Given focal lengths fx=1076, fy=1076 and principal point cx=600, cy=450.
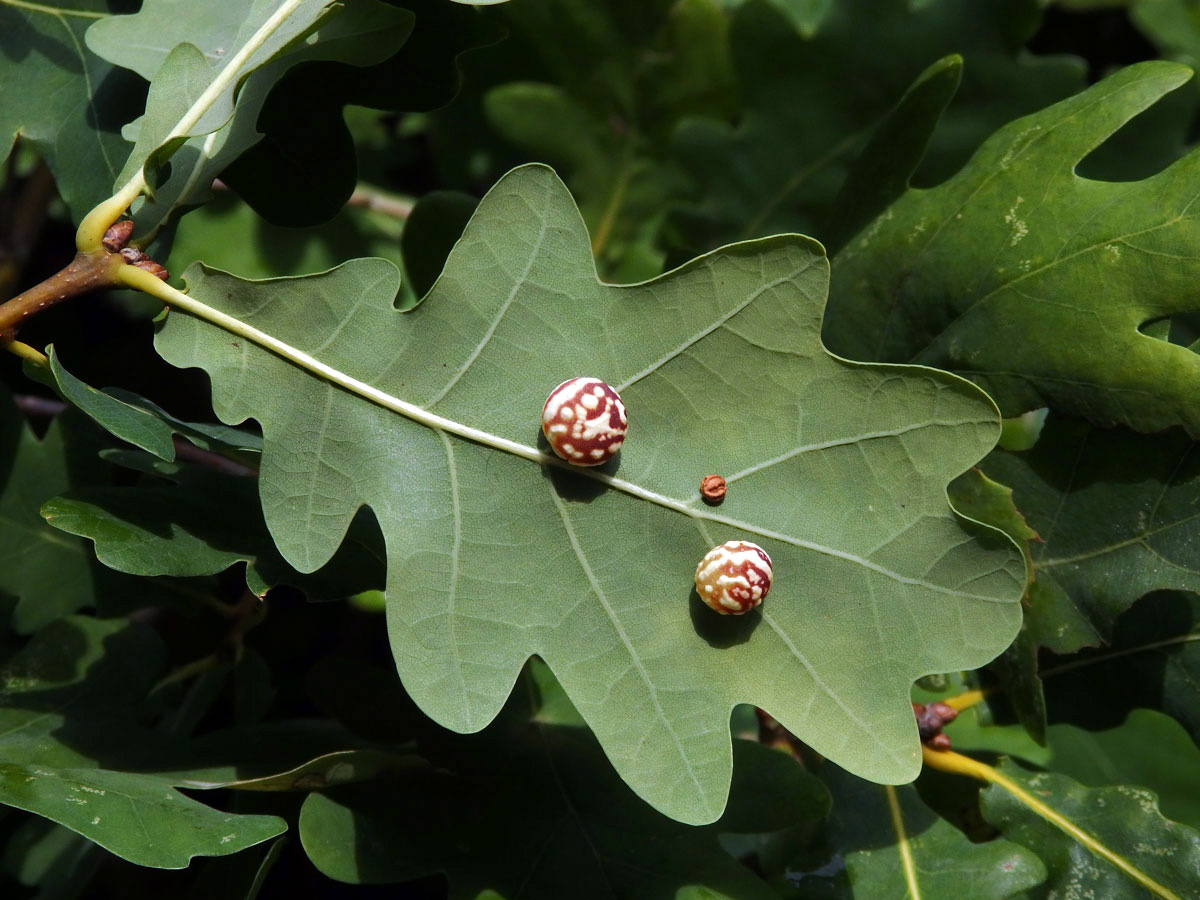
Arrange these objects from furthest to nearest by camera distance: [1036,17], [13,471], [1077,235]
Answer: [1036,17] < [13,471] < [1077,235]

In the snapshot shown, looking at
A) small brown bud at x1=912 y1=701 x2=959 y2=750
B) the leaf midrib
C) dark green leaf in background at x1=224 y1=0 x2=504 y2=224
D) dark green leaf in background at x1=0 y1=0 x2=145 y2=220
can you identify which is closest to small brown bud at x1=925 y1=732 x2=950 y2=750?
small brown bud at x1=912 y1=701 x2=959 y2=750

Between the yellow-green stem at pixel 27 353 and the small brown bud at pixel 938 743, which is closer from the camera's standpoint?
the yellow-green stem at pixel 27 353

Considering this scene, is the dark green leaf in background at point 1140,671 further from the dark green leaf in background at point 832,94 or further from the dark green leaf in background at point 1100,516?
the dark green leaf in background at point 832,94

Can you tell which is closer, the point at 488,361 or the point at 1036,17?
the point at 488,361

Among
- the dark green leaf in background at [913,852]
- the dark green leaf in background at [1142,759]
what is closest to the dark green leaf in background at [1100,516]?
the dark green leaf in background at [913,852]

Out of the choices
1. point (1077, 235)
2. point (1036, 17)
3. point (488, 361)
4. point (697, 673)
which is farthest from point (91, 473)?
point (1036, 17)

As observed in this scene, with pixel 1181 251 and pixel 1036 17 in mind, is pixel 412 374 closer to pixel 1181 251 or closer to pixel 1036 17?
pixel 1181 251
